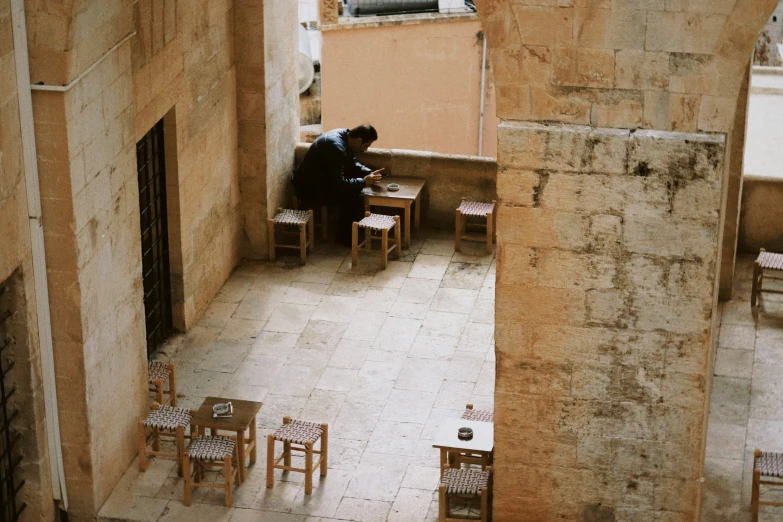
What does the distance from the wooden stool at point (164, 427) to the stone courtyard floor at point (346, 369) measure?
108 millimetres

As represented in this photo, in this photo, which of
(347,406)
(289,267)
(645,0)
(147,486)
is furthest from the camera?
(289,267)

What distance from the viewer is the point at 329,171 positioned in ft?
49.9

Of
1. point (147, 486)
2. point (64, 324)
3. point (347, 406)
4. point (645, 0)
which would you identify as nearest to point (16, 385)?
point (64, 324)

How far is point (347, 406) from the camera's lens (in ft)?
41.1

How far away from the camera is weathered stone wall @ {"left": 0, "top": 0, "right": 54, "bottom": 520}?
9.51 meters

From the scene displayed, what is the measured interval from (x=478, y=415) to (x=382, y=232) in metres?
3.88

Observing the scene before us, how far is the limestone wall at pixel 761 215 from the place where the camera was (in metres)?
15.1

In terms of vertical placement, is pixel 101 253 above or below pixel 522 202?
below

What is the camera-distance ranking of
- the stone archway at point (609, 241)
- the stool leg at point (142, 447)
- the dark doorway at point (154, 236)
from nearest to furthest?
1. the stone archway at point (609, 241)
2. the stool leg at point (142, 447)
3. the dark doorway at point (154, 236)

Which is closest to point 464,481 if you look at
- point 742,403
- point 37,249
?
point 742,403

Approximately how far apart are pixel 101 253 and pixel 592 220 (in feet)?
11.6

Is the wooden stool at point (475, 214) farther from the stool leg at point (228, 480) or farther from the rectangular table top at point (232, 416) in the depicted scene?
the stool leg at point (228, 480)

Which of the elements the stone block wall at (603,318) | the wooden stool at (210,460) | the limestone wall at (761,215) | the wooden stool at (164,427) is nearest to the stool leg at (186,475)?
the wooden stool at (210,460)

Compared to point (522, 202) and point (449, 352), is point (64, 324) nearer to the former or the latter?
point (522, 202)
